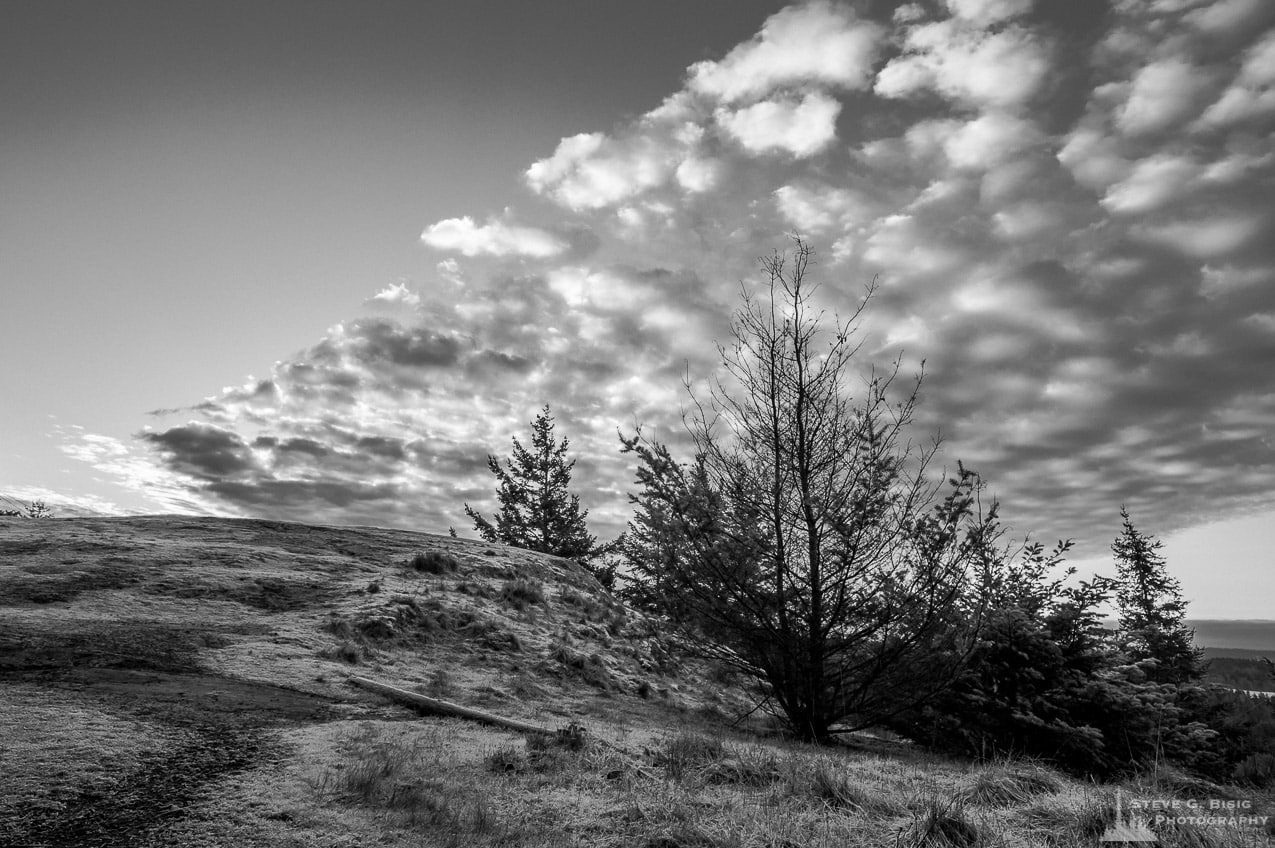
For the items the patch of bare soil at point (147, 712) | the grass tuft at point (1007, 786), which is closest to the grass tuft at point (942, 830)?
the grass tuft at point (1007, 786)

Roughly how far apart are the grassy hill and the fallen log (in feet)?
0.54

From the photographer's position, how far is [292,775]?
488cm

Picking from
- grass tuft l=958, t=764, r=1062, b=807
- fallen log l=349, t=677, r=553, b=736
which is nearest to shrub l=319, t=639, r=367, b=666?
fallen log l=349, t=677, r=553, b=736

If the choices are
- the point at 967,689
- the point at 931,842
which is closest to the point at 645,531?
the point at 967,689

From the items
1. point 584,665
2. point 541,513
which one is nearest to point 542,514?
point 541,513

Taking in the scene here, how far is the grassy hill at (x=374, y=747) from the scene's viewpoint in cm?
408

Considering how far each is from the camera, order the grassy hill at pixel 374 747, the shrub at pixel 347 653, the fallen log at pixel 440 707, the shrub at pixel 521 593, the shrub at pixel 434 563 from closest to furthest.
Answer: the grassy hill at pixel 374 747
the fallen log at pixel 440 707
the shrub at pixel 347 653
the shrub at pixel 521 593
the shrub at pixel 434 563

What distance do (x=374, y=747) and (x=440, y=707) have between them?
1811mm

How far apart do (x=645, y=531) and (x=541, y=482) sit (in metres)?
25.3

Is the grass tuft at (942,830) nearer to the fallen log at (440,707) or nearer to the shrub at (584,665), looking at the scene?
the fallen log at (440,707)

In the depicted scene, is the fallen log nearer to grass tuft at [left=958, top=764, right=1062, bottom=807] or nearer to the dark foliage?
grass tuft at [left=958, top=764, right=1062, bottom=807]

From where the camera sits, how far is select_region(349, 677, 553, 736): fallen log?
7.03 m

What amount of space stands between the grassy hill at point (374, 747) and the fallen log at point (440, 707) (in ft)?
0.54

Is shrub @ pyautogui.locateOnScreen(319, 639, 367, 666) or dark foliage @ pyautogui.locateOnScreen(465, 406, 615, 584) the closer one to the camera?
shrub @ pyautogui.locateOnScreen(319, 639, 367, 666)
